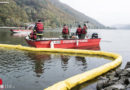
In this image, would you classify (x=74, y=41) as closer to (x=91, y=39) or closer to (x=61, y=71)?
(x=91, y=39)

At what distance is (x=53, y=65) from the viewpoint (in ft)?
39.9

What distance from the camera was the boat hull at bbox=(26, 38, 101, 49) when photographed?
17984 mm

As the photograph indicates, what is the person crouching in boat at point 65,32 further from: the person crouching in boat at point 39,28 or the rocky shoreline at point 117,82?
the rocky shoreline at point 117,82

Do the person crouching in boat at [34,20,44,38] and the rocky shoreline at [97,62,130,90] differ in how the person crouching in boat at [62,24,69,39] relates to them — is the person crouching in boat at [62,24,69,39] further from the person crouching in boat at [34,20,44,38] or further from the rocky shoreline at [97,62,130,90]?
the rocky shoreline at [97,62,130,90]

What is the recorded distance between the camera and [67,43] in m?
19.7

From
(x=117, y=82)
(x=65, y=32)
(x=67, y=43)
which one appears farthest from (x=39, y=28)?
(x=117, y=82)

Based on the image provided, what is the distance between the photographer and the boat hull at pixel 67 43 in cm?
1798

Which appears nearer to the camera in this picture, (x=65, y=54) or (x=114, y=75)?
(x=114, y=75)

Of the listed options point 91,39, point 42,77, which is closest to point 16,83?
point 42,77

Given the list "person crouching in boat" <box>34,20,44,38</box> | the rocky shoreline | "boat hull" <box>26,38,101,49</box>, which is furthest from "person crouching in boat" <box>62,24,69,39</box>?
the rocky shoreline

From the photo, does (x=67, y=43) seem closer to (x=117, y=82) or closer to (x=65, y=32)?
(x=65, y=32)

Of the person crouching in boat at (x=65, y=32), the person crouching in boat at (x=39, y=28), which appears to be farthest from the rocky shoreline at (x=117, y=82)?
the person crouching in boat at (x=65, y=32)

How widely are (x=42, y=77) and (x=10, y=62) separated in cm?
415

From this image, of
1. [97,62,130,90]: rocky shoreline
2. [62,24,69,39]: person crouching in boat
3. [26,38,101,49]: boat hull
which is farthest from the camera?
[62,24,69,39]: person crouching in boat
